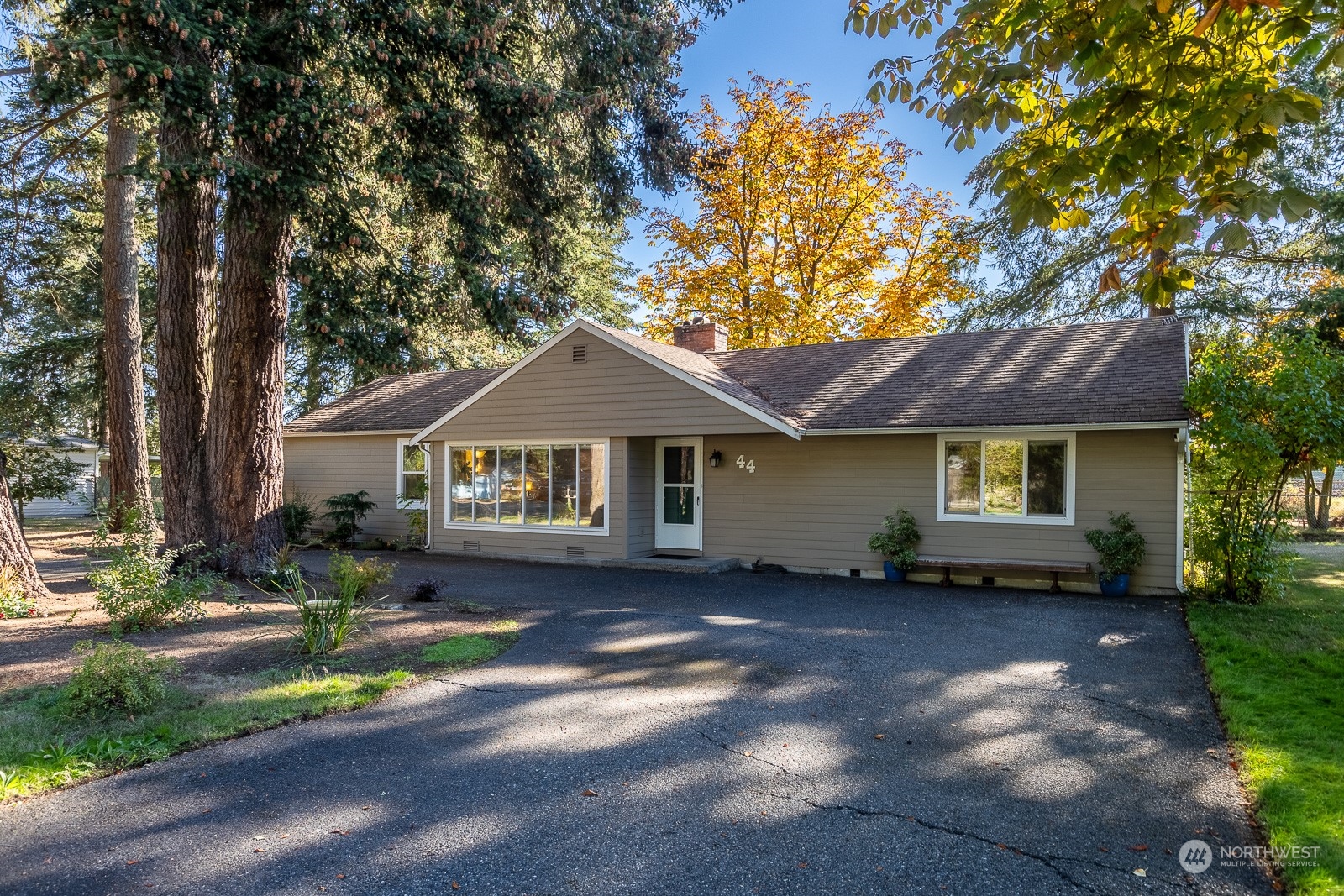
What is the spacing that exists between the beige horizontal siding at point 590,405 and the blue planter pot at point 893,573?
2817 millimetres

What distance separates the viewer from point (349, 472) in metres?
18.6

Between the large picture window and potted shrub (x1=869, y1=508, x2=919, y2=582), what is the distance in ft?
16.2

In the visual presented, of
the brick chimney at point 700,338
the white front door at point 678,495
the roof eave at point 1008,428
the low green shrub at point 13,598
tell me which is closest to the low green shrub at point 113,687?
the low green shrub at point 13,598

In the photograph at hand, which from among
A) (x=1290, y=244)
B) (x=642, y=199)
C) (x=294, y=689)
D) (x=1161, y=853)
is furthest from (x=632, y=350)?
(x=1290, y=244)

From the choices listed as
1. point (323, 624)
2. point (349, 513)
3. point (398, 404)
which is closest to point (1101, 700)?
point (323, 624)

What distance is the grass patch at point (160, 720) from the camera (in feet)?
13.7

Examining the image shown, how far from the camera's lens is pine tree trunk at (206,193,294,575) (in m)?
9.94

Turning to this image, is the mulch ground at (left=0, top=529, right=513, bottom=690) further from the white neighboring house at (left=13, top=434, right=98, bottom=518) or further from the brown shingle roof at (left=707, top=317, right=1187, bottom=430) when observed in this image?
the white neighboring house at (left=13, top=434, right=98, bottom=518)

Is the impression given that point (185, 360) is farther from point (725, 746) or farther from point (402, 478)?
point (725, 746)

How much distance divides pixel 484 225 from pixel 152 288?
2016 centimetres

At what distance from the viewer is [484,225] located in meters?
9.45

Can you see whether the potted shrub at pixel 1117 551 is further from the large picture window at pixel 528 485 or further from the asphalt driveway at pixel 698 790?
the large picture window at pixel 528 485

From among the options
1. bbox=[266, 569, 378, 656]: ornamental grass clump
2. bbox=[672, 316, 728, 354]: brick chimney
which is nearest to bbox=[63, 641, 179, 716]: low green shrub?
bbox=[266, 569, 378, 656]: ornamental grass clump

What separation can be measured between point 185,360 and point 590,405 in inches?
245
